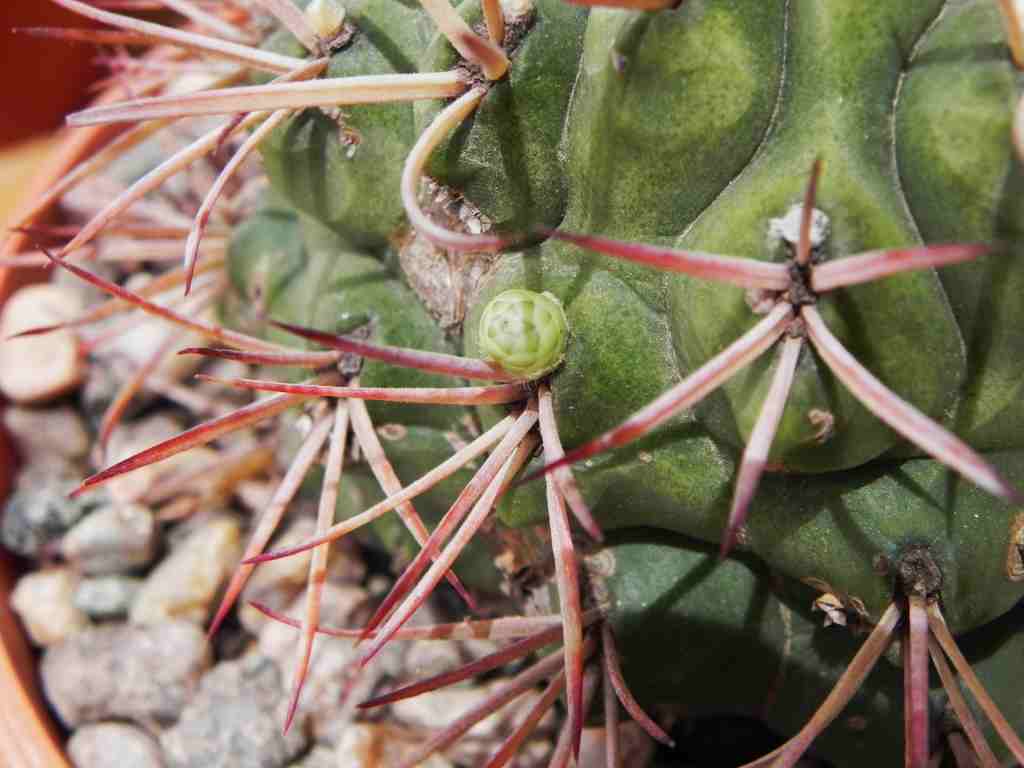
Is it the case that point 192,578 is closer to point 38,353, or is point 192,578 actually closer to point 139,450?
point 139,450

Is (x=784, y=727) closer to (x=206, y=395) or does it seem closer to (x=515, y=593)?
(x=515, y=593)

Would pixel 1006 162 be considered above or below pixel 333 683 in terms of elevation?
above

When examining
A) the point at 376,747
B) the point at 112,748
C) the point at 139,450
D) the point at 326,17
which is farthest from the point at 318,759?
the point at 326,17

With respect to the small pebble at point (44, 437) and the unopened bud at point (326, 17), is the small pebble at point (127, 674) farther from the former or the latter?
the unopened bud at point (326, 17)

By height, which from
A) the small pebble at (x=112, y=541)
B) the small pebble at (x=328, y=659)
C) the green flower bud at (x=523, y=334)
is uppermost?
the small pebble at (x=112, y=541)

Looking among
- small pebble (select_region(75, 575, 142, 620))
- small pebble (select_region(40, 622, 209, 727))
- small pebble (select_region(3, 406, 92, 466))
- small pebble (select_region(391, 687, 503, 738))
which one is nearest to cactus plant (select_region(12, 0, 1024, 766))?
small pebble (select_region(391, 687, 503, 738))

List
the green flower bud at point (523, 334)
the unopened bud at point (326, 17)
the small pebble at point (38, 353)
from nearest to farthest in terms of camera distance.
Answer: the green flower bud at point (523, 334), the unopened bud at point (326, 17), the small pebble at point (38, 353)

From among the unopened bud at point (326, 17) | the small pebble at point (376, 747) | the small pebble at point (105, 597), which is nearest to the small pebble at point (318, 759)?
the small pebble at point (376, 747)

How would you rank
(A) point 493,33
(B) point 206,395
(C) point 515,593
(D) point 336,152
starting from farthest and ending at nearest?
(B) point 206,395
(C) point 515,593
(D) point 336,152
(A) point 493,33

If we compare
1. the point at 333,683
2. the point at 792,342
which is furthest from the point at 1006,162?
the point at 333,683
